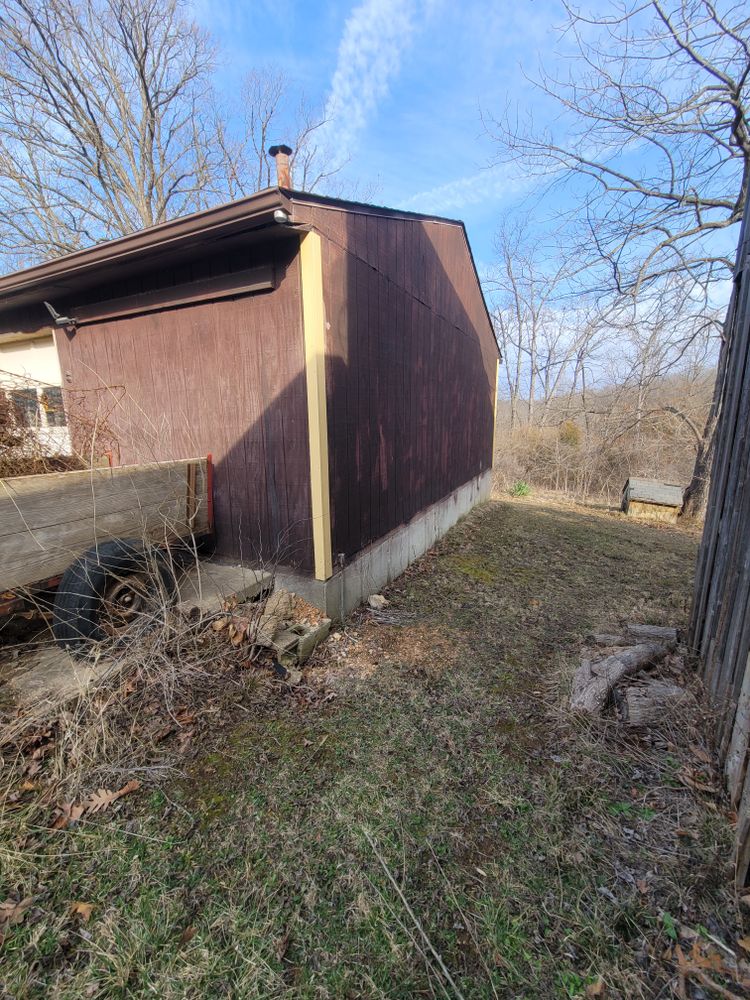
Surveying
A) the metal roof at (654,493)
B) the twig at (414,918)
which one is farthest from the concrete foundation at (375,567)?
the metal roof at (654,493)

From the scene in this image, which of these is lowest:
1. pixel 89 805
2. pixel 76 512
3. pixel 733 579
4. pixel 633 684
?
pixel 89 805

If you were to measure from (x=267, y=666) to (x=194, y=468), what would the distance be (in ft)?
6.10

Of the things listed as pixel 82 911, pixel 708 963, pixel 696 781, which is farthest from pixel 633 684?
pixel 82 911

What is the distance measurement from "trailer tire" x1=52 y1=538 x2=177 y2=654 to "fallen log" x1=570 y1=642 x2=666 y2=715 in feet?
9.28

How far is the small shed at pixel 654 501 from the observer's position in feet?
31.0

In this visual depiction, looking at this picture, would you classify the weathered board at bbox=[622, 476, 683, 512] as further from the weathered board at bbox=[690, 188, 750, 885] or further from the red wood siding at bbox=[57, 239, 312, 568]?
the red wood siding at bbox=[57, 239, 312, 568]

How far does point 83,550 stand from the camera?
271 cm

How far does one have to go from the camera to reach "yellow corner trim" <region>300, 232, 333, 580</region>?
319 centimetres

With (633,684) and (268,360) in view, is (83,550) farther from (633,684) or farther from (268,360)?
(633,684)

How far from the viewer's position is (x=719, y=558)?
100 inches

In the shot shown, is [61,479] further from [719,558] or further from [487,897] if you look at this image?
[719,558]

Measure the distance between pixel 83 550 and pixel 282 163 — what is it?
10.9ft

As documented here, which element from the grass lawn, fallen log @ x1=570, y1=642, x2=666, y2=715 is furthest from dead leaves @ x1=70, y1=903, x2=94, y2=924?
fallen log @ x1=570, y1=642, x2=666, y2=715

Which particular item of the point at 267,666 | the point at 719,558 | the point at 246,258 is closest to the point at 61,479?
the point at 267,666
